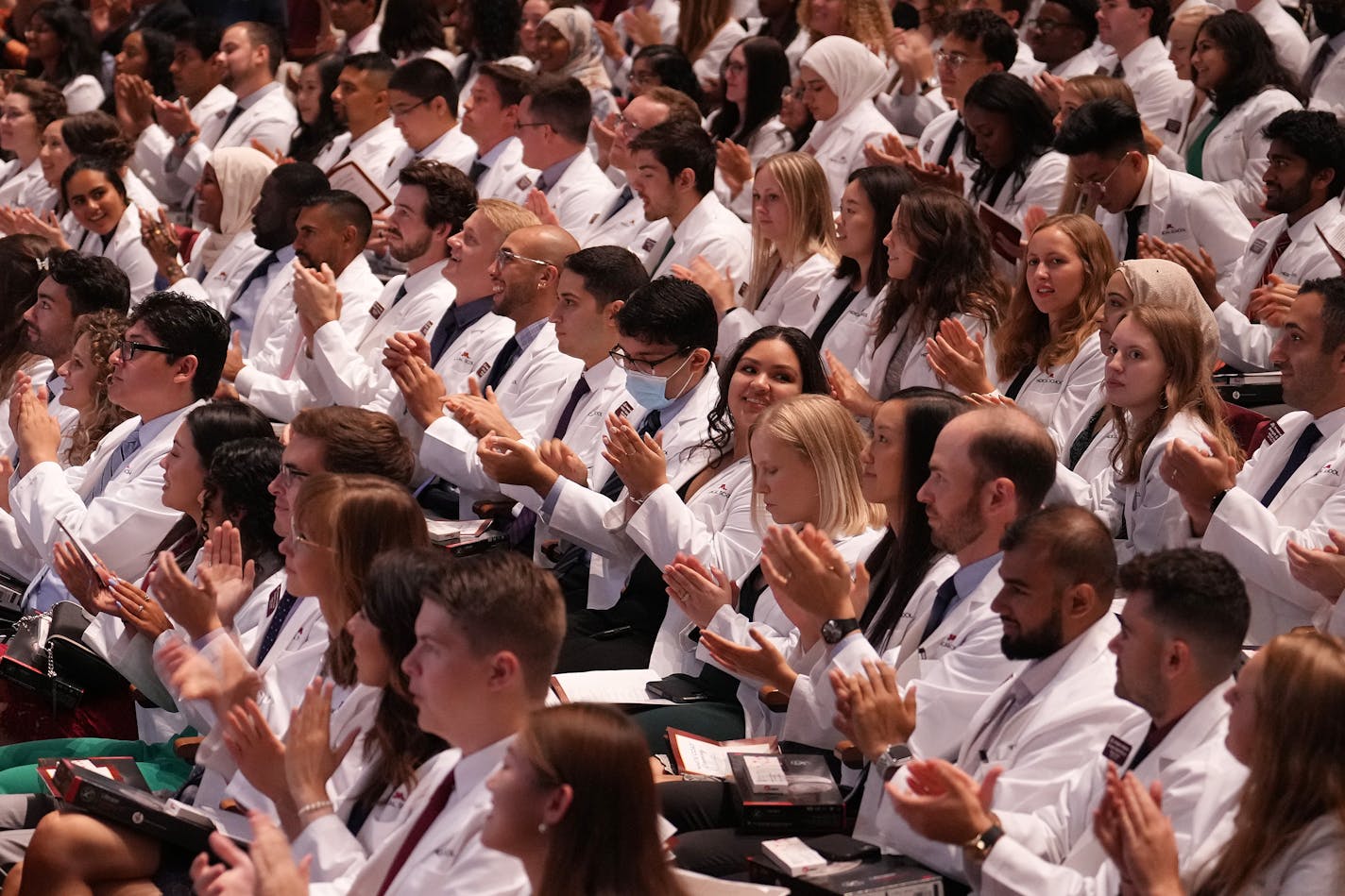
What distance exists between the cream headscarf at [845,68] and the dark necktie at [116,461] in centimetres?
427

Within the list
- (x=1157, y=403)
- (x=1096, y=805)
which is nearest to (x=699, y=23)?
(x=1157, y=403)

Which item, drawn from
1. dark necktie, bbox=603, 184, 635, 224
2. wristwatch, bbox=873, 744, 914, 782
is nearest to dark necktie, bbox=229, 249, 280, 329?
dark necktie, bbox=603, 184, 635, 224

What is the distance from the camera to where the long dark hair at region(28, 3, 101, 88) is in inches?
477

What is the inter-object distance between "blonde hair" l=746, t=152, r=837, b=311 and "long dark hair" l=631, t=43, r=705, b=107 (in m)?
2.51

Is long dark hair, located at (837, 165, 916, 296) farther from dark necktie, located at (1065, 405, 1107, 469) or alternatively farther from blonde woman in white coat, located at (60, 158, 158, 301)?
blonde woman in white coat, located at (60, 158, 158, 301)

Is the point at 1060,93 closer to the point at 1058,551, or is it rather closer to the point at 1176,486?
the point at 1176,486

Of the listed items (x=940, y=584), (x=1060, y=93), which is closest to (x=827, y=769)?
(x=940, y=584)

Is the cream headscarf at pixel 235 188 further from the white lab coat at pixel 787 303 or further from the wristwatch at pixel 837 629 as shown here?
the wristwatch at pixel 837 629

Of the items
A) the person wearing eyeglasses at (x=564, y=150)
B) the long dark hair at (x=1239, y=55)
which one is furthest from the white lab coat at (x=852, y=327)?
the long dark hair at (x=1239, y=55)

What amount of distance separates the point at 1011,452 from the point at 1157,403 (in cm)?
124

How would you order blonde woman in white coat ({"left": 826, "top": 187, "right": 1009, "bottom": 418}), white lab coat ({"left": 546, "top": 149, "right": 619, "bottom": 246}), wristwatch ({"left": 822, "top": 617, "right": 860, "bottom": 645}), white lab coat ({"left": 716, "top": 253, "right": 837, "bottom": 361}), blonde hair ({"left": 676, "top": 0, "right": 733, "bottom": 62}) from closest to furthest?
wristwatch ({"left": 822, "top": 617, "right": 860, "bottom": 645})
blonde woman in white coat ({"left": 826, "top": 187, "right": 1009, "bottom": 418})
white lab coat ({"left": 716, "top": 253, "right": 837, "bottom": 361})
white lab coat ({"left": 546, "top": 149, "right": 619, "bottom": 246})
blonde hair ({"left": 676, "top": 0, "right": 733, "bottom": 62})

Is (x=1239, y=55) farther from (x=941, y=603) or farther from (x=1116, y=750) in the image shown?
(x=1116, y=750)

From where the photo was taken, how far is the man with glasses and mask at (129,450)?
5.54m

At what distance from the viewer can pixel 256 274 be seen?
8.41 m
